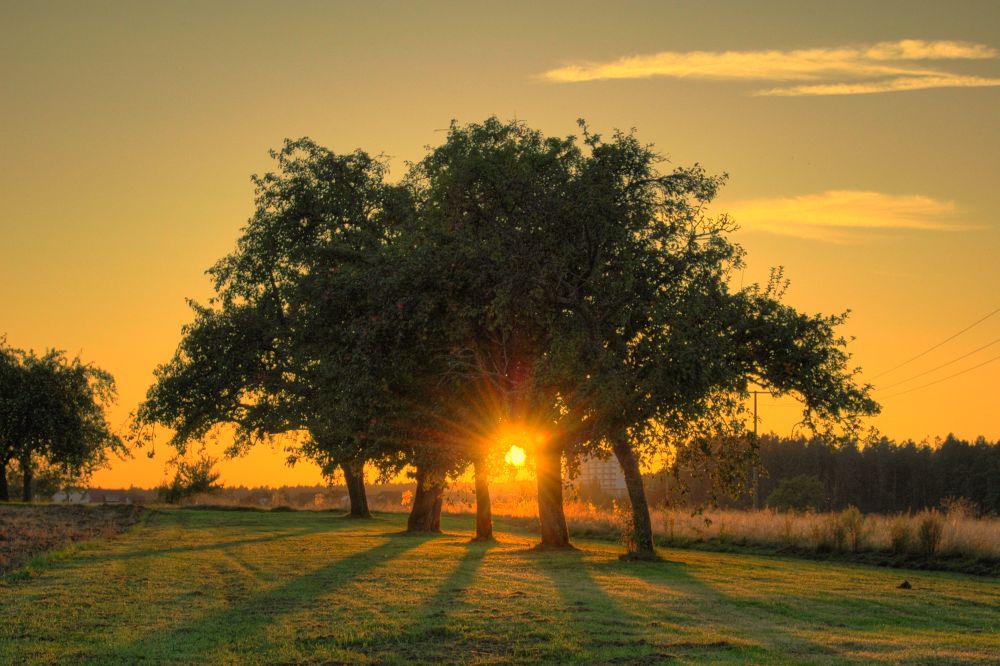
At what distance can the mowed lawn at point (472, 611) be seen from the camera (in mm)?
13859

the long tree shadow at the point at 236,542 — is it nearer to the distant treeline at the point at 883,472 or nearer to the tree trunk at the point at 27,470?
the tree trunk at the point at 27,470

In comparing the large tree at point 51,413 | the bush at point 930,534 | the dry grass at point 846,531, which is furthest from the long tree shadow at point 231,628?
the large tree at point 51,413

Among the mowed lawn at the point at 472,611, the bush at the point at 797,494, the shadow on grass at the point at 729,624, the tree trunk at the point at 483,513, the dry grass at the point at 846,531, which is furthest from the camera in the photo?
the bush at the point at 797,494

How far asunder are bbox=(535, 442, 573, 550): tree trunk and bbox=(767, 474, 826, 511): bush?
2890 inches

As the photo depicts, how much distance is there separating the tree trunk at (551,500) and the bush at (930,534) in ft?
39.5

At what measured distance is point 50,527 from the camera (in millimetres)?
42688

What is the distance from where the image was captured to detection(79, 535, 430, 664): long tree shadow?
13.4 metres

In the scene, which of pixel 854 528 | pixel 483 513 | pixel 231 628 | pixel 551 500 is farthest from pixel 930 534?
pixel 231 628

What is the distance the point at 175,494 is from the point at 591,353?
6980 cm

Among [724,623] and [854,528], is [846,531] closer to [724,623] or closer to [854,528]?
[854,528]

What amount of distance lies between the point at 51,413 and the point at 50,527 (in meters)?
36.3

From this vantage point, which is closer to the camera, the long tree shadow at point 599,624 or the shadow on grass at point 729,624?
the long tree shadow at point 599,624

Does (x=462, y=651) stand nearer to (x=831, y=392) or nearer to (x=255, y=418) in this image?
(x=831, y=392)

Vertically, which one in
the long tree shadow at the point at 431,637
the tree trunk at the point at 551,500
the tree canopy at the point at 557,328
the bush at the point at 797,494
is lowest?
the bush at the point at 797,494
